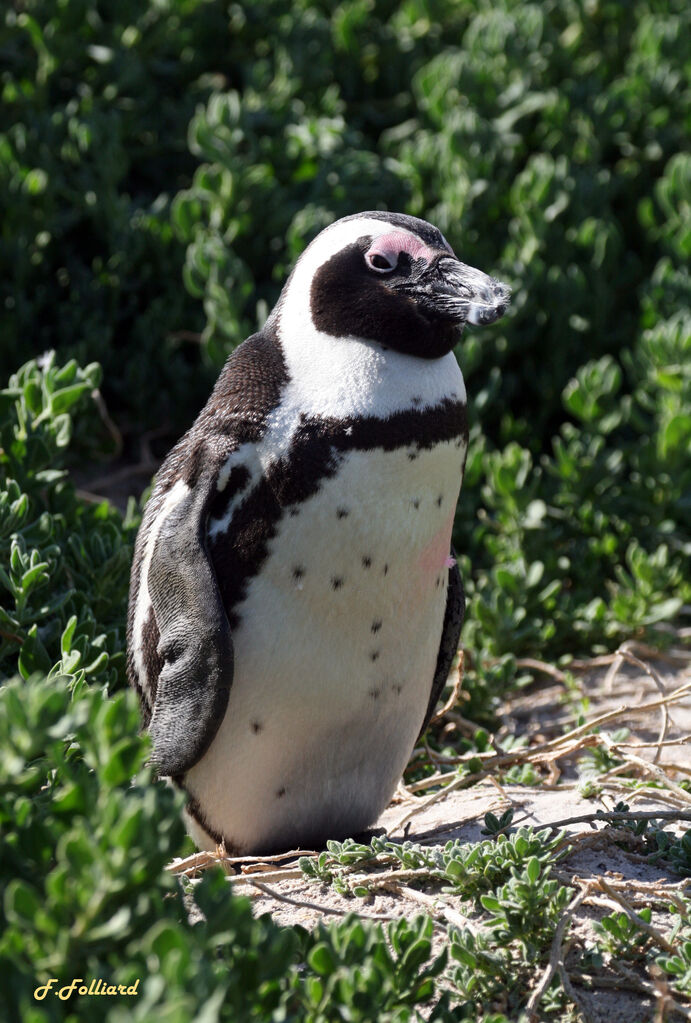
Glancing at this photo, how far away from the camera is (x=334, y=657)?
81.0 inches

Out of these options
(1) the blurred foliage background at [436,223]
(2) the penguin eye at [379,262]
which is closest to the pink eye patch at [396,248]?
(2) the penguin eye at [379,262]

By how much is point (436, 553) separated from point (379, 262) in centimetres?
50

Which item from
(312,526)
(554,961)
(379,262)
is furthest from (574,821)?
(379,262)

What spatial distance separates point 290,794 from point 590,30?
3588 mm

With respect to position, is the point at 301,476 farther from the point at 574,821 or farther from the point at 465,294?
the point at 574,821

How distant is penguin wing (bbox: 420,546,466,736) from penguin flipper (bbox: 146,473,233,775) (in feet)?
1.93

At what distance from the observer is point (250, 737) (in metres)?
2.09

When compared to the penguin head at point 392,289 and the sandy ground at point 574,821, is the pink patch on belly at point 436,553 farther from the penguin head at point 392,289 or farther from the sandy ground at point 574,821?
the sandy ground at point 574,821

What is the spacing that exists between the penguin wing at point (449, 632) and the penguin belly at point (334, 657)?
5.3 inches

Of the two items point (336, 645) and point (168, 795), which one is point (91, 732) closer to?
point (168, 795)

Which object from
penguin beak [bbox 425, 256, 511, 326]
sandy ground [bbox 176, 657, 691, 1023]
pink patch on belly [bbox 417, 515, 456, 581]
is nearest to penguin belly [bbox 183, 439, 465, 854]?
pink patch on belly [bbox 417, 515, 456, 581]

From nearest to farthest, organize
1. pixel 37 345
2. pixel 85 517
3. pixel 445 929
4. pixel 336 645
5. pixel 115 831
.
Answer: pixel 115 831 → pixel 445 929 → pixel 336 645 → pixel 85 517 → pixel 37 345

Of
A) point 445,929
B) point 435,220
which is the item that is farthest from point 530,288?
point 445,929

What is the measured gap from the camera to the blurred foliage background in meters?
3.40
